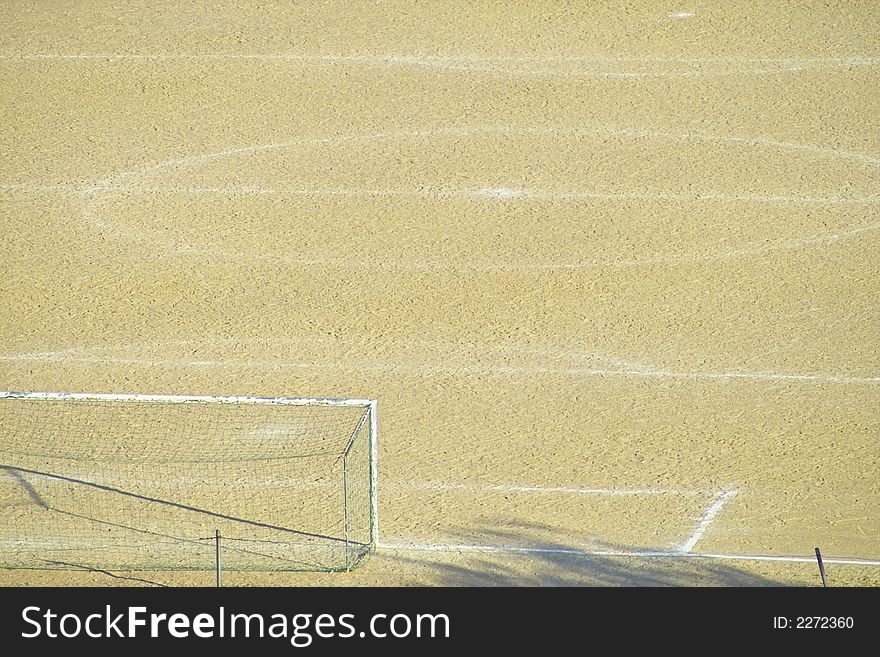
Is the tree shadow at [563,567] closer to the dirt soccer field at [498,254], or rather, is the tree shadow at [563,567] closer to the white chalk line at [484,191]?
the dirt soccer field at [498,254]

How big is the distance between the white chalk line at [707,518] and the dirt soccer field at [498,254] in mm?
34

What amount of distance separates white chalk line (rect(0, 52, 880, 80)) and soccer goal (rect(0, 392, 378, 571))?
344 inches

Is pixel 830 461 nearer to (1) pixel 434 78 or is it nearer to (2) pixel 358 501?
(2) pixel 358 501

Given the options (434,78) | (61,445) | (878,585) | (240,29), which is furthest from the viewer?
(240,29)

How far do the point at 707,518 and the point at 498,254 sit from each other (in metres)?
5.45

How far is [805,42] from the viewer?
19.7 meters

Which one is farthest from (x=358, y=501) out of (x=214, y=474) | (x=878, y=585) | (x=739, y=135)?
(x=739, y=135)

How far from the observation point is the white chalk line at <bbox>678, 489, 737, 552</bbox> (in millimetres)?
9692

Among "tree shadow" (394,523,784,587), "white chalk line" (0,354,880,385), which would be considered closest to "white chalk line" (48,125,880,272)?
"white chalk line" (0,354,880,385)

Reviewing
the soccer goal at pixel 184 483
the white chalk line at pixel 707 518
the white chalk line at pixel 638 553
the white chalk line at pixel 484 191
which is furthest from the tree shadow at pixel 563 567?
the white chalk line at pixel 484 191

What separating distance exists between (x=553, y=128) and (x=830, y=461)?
312 inches

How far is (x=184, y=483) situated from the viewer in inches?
416

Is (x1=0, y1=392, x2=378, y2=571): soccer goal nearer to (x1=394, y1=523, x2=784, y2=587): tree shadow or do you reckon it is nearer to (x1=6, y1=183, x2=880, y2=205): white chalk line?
(x1=394, y1=523, x2=784, y2=587): tree shadow

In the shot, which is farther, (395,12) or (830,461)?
(395,12)
